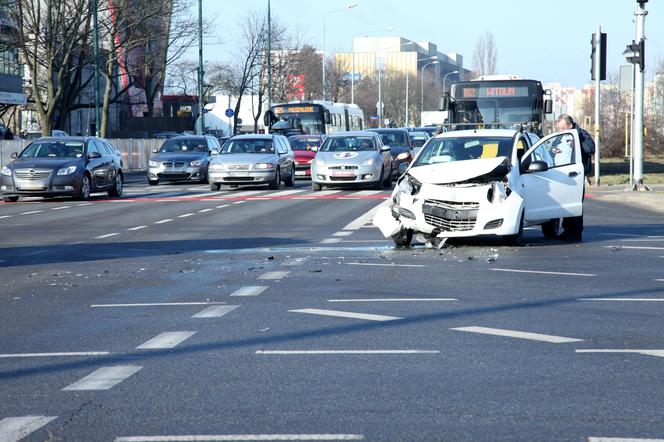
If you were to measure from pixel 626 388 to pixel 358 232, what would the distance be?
41.4ft

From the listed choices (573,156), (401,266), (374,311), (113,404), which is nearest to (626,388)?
(113,404)

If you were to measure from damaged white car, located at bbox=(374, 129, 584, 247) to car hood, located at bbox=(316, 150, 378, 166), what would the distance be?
16.8 metres

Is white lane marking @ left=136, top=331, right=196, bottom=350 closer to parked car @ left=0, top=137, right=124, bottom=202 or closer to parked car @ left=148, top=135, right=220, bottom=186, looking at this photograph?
parked car @ left=0, top=137, right=124, bottom=202

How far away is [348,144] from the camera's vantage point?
35.8 meters

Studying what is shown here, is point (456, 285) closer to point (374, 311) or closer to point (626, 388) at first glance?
point (374, 311)

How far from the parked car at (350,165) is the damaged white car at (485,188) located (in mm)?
16608

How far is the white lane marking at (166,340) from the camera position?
815cm

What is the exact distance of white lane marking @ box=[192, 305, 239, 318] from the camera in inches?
383

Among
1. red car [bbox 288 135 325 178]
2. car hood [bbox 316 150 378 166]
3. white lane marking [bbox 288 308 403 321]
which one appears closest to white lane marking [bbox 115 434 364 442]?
white lane marking [bbox 288 308 403 321]

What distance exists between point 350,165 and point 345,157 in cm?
43

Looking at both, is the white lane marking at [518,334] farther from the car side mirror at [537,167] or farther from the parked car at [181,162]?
the parked car at [181,162]

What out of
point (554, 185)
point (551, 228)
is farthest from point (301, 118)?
point (554, 185)

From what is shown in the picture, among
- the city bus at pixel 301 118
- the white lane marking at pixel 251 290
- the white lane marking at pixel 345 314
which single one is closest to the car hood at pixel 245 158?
the city bus at pixel 301 118

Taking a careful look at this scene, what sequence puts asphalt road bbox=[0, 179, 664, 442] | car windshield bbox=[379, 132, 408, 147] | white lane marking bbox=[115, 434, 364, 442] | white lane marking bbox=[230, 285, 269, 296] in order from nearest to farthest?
white lane marking bbox=[115, 434, 364, 442] < asphalt road bbox=[0, 179, 664, 442] < white lane marking bbox=[230, 285, 269, 296] < car windshield bbox=[379, 132, 408, 147]
